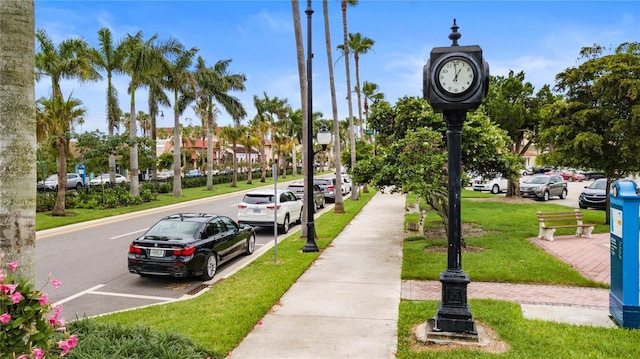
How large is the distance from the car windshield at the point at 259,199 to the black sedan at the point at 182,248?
5.38 meters

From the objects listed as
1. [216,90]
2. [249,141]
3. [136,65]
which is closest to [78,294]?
[136,65]

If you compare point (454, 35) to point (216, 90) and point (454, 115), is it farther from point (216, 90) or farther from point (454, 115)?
point (216, 90)

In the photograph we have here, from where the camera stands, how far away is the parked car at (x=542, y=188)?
2723 centimetres

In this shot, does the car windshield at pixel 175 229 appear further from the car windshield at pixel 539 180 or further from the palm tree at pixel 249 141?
the palm tree at pixel 249 141

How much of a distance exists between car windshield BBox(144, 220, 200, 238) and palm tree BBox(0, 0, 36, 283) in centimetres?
563

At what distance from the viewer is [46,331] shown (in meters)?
Result: 3.29

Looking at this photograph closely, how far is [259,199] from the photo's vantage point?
16391mm

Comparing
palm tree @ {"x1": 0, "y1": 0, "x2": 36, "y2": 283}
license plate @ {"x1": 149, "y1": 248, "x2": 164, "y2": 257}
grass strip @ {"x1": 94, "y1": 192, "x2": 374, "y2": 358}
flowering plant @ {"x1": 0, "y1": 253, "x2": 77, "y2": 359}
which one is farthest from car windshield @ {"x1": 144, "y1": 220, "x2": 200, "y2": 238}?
flowering plant @ {"x1": 0, "y1": 253, "x2": 77, "y2": 359}

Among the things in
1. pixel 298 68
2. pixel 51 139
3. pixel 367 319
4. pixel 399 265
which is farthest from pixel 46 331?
pixel 51 139

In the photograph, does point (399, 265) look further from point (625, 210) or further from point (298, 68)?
point (298, 68)

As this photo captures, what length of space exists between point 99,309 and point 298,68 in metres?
9.53

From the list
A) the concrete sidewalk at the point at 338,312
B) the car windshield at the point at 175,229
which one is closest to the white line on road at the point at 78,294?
the car windshield at the point at 175,229

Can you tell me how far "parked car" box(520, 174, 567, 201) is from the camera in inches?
1072

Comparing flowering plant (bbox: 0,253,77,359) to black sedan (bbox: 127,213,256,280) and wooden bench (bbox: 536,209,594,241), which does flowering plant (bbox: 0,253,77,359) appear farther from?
wooden bench (bbox: 536,209,594,241)
